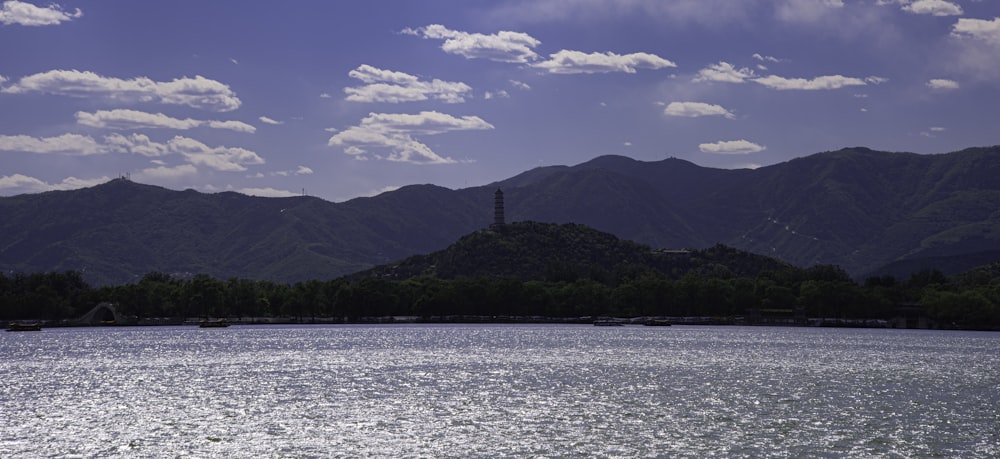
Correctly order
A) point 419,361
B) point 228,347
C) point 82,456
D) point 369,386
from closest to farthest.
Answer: point 82,456, point 369,386, point 419,361, point 228,347

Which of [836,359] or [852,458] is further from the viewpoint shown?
[836,359]

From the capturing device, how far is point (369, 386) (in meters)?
105

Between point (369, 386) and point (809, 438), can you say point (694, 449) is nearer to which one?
point (809, 438)

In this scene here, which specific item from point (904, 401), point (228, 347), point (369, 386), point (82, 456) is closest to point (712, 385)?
point (904, 401)

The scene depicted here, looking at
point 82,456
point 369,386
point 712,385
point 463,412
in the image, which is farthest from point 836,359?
point 82,456

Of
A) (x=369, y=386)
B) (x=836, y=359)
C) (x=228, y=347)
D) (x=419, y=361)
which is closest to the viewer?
(x=369, y=386)

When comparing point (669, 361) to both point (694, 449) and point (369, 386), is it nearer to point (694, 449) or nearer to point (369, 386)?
point (369, 386)

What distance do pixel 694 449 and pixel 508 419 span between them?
1704 cm

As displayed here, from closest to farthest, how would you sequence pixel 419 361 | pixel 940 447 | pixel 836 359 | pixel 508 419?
pixel 940 447 → pixel 508 419 → pixel 419 361 → pixel 836 359

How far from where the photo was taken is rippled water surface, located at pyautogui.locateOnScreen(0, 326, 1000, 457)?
221 feet

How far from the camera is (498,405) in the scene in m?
88.3

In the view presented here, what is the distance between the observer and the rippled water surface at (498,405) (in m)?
67.4

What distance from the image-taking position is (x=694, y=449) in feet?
218

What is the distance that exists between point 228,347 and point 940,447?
133879mm
